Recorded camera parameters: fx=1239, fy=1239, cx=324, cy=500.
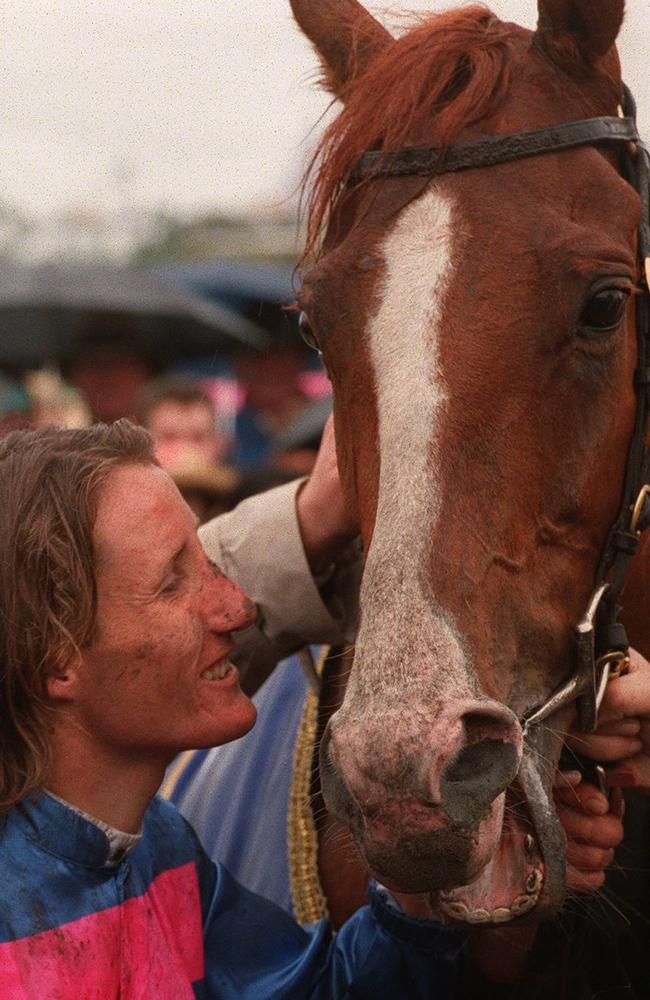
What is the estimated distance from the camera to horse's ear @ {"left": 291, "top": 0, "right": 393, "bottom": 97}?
109 inches

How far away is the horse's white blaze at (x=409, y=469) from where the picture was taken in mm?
1911

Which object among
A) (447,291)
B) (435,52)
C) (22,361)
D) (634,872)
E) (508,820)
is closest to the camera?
(508,820)

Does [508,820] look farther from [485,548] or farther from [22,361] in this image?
[22,361]

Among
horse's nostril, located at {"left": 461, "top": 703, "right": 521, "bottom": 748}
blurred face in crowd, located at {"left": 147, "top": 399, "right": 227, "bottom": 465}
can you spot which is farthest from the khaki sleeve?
blurred face in crowd, located at {"left": 147, "top": 399, "right": 227, "bottom": 465}

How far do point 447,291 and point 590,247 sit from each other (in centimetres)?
26

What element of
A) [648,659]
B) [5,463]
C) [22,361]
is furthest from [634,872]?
[22,361]

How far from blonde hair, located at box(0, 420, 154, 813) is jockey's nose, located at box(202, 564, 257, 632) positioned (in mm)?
250

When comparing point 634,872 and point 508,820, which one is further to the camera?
point 634,872

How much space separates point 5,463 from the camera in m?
2.43

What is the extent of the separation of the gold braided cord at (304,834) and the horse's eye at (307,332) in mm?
903

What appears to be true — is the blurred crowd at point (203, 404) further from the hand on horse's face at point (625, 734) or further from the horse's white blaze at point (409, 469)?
the hand on horse's face at point (625, 734)

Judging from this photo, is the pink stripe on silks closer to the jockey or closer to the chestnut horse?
the jockey

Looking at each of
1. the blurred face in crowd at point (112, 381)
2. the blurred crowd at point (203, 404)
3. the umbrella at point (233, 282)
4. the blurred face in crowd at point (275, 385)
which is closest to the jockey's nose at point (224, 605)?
the blurred crowd at point (203, 404)

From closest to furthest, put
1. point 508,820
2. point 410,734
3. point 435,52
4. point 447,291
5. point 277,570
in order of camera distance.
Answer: point 410,734, point 508,820, point 447,291, point 435,52, point 277,570
